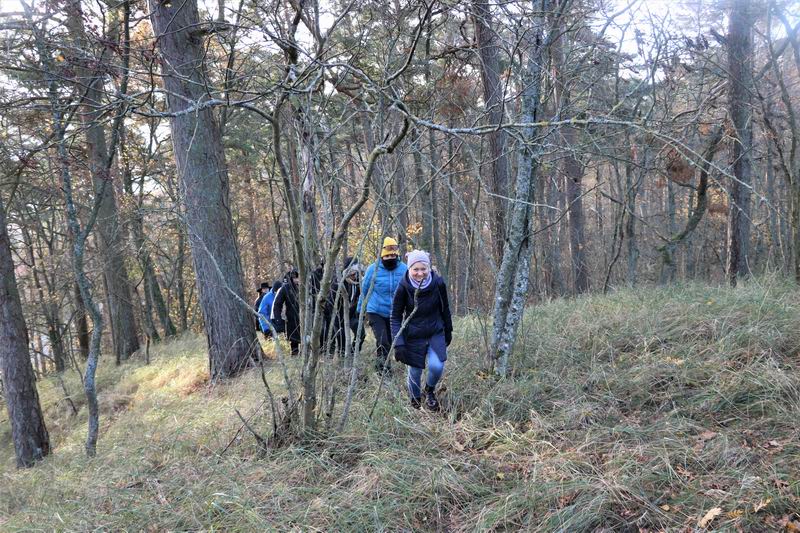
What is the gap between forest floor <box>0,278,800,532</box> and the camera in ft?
8.75

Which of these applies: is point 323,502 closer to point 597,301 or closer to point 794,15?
point 597,301

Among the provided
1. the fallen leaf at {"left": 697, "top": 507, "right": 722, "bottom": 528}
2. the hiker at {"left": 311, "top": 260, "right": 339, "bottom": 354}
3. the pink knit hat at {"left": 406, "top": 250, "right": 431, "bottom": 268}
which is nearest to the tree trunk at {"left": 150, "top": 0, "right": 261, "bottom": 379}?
the hiker at {"left": 311, "top": 260, "right": 339, "bottom": 354}

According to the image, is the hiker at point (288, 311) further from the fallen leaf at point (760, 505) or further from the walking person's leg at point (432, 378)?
the fallen leaf at point (760, 505)

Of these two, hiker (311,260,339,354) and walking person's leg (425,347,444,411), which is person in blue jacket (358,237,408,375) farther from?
walking person's leg (425,347,444,411)

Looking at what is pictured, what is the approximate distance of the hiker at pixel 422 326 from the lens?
4.26 metres

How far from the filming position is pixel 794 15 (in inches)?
301

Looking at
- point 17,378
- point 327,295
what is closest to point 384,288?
point 327,295

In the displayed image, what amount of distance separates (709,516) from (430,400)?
219cm

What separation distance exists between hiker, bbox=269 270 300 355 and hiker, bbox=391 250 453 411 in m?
2.16

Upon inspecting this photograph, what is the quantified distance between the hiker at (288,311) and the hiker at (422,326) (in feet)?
7.08

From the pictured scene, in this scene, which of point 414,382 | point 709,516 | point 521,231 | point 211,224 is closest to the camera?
point 709,516

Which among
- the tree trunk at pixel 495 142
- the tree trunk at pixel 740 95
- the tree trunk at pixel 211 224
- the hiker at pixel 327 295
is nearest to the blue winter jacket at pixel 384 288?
the hiker at pixel 327 295

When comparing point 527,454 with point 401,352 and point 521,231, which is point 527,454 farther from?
point 521,231

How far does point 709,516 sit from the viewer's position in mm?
2418
